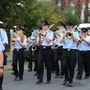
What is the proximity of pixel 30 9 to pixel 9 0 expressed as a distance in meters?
2.97

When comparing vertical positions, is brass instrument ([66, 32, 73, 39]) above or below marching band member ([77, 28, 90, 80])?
above

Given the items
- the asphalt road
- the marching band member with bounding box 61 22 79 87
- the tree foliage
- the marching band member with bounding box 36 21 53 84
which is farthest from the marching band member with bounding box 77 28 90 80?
the tree foliage

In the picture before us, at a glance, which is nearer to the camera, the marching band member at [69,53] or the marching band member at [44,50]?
the marching band member at [69,53]

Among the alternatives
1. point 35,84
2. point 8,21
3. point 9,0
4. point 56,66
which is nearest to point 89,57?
point 56,66

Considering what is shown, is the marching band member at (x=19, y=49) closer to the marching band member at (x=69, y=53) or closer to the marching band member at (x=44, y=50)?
the marching band member at (x=44, y=50)

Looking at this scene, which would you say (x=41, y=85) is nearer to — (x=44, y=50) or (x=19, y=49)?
(x=44, y=50)

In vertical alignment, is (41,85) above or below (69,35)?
below

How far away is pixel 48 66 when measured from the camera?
8773 mm

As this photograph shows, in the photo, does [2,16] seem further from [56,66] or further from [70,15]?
[70,15]

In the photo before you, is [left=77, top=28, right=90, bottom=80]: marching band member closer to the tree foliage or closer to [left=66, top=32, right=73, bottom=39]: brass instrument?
[left=66, top=32, right=73, bottom=39]: brass instrument

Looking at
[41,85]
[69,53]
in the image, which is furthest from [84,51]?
[41,85]

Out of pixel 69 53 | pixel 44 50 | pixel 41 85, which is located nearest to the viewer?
pixel 69 53

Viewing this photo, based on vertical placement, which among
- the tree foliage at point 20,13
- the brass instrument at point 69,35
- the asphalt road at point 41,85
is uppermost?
the tree foliage at point 20,13

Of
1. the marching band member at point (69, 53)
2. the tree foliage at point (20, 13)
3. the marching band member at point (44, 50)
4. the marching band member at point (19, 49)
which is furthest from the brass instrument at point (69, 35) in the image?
the tree foliage at point (20, 13)
